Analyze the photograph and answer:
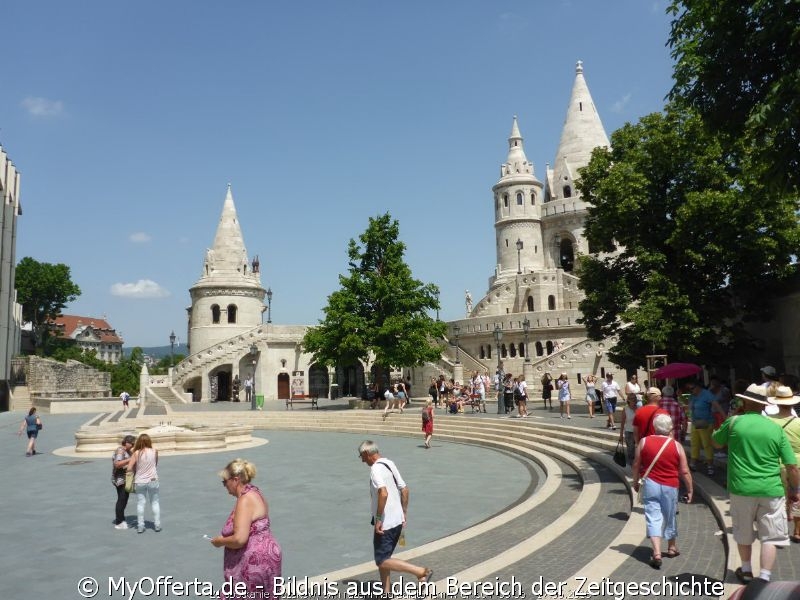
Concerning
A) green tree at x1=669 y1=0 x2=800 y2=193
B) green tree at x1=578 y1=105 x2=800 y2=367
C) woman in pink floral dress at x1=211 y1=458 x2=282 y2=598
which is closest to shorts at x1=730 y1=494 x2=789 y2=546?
woman in pink floral dress at x1=211 y1=458 x2=282 y2=598

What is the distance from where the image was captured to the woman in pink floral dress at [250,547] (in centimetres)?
455

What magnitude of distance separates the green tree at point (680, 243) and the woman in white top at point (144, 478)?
15.1 meters

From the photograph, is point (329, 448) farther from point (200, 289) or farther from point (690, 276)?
point (200, 289)

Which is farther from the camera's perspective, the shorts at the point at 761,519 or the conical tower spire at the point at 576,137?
the conical tower spire at the point at 576,137

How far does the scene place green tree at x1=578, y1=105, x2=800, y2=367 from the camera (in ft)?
64.0

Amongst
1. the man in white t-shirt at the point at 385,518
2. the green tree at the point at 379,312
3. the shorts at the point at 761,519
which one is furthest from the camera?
the green tree at the point at 379,312

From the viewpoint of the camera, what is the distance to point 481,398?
26.2 m

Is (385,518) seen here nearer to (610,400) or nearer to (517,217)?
(610,400)

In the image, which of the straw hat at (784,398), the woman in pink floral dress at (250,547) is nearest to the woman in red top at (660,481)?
the straw hat at (784,398)

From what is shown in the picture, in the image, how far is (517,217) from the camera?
59.4m

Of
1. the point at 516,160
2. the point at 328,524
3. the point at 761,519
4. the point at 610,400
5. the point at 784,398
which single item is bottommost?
the point at 328,524

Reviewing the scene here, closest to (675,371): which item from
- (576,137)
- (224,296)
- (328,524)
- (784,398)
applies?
(784,398)

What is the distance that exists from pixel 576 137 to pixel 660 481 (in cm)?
5597

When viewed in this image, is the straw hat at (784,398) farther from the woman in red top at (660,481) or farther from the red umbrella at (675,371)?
the red umbrella at (675,371)
